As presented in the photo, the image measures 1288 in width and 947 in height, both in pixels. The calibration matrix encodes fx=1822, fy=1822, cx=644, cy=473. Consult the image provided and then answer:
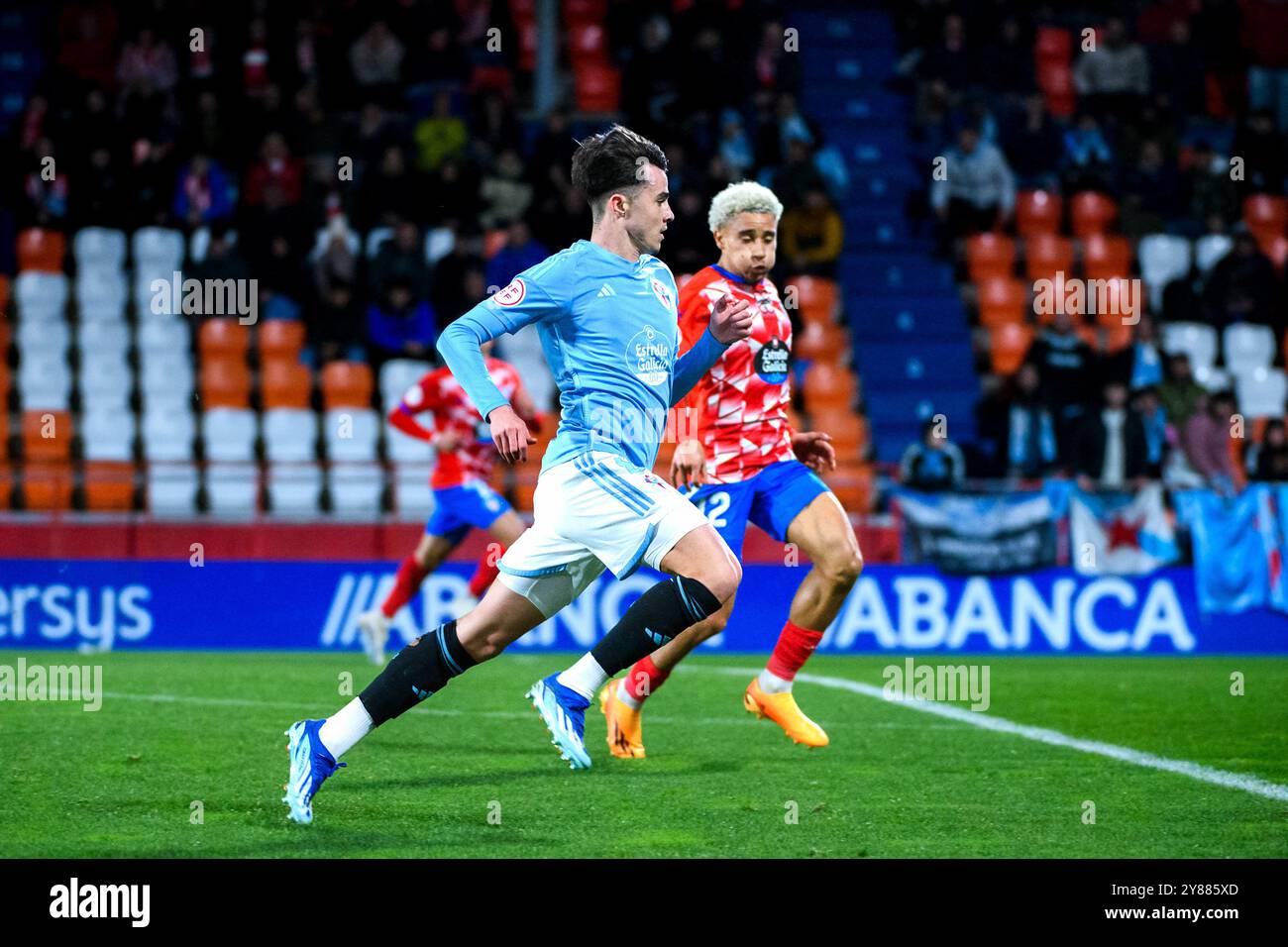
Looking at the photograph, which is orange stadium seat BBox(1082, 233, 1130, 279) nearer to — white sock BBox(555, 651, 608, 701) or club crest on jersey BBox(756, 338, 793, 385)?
club crest on jersey BBox(756, 338, 793, 385)

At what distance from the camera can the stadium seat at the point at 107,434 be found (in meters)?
16.2

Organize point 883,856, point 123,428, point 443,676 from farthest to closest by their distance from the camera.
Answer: point 123,428 → point 443,676 → point 883,856

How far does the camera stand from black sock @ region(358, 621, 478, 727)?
19.2ft

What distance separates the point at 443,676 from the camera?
19.6 feet

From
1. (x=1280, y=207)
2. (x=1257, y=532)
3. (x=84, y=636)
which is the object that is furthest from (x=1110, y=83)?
(x=84, y=636)

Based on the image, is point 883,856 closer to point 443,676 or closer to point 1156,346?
point 443,676

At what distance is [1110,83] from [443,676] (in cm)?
1631

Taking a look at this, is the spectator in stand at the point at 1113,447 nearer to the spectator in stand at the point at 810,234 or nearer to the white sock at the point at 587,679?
the spectator in stand at the point at 810,234

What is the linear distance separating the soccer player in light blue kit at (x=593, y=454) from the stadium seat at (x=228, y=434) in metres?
10.5

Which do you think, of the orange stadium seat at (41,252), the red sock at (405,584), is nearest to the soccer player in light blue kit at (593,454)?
the red sock at (405,584)

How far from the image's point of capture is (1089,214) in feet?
65.6

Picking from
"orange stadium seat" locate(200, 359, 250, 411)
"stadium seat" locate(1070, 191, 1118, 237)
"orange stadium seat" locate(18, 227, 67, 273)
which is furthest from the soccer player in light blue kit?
"stadium seat" locate(1070, 191, 1118, 237)

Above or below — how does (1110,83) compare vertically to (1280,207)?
above
